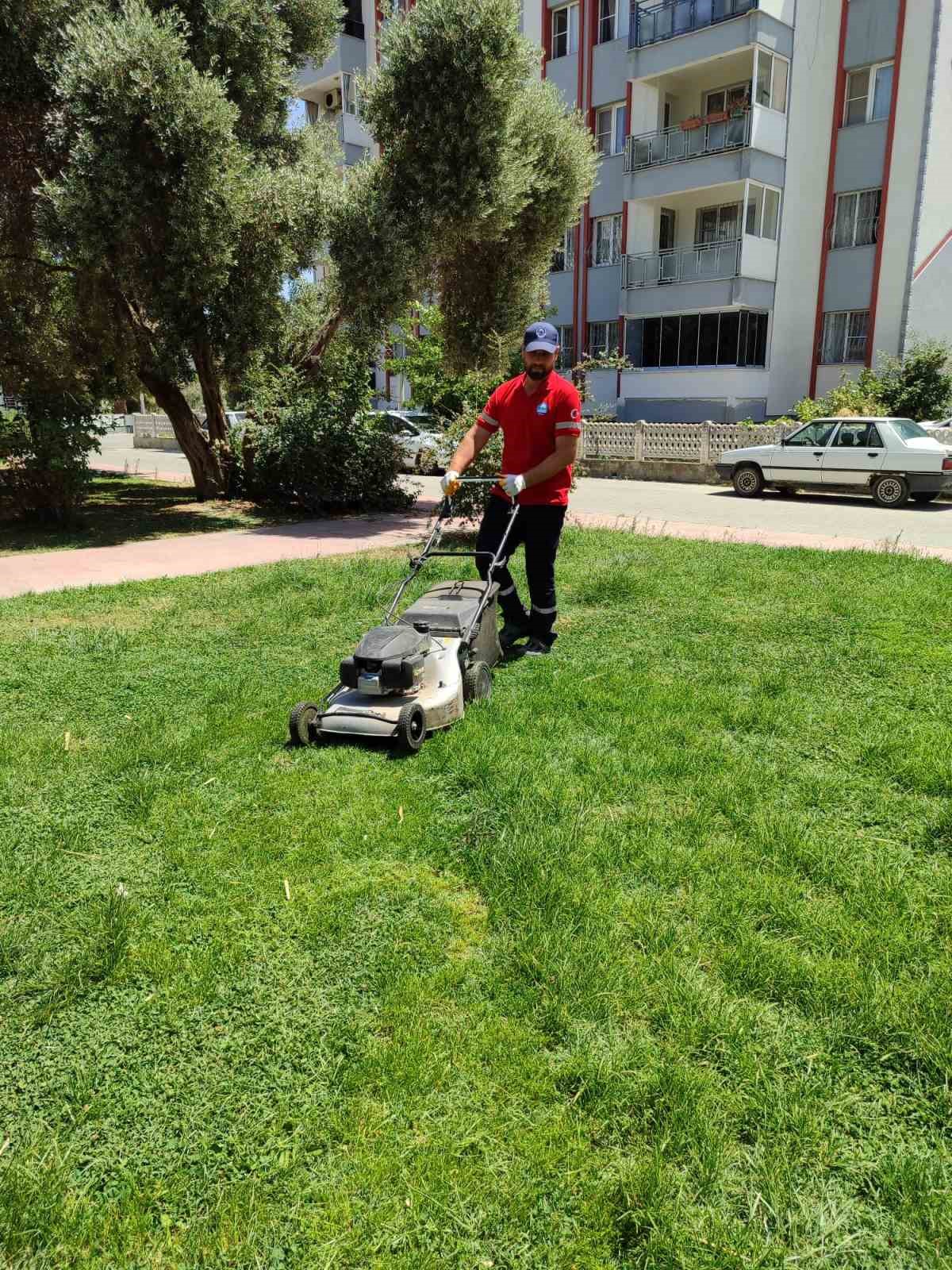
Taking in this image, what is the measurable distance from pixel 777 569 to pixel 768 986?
21.3 feet

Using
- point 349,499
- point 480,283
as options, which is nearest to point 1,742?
point 349,499

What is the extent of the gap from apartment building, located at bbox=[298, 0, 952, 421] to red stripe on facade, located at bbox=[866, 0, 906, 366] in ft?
0.17

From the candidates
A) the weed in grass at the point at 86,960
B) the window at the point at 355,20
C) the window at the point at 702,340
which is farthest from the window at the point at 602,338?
the weed in grass at the point at 86,960

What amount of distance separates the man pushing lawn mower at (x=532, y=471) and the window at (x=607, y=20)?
2858 cm

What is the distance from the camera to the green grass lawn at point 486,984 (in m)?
1.99

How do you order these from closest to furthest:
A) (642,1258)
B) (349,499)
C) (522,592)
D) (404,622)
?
1. (642,1258)
2. (404,622)
3. (522,592)
4. (349,499)

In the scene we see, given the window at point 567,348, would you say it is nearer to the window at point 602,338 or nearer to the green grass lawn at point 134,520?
the window at point 602,338

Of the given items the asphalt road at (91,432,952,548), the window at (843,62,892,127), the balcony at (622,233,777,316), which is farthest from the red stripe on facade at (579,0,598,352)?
the asphalt road at (91,432,952,548)

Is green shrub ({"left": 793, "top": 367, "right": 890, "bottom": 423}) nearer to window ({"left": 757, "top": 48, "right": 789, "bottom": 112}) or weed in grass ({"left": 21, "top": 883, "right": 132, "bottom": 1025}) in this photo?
window ({"left": 757, "top": 48, "right": 789, "bottom": 112})

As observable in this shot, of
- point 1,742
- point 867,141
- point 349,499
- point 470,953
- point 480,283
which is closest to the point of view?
point 470,953

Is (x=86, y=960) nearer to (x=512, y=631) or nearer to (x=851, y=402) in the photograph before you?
(x=512, y=631)

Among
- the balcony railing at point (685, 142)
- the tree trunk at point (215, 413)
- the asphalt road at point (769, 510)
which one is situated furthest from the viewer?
the balcony railing at point (685, 142)

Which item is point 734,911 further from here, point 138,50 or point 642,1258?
point 138,50

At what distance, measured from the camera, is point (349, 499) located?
14062mm
